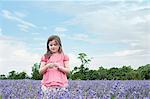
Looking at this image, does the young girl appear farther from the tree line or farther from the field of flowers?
the tree line

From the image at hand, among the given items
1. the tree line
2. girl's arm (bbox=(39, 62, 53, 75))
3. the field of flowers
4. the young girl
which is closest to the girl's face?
the young girl

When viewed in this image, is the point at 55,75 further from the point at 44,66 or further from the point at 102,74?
the point at 102,74

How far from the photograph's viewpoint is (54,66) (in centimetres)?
471

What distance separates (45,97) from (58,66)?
1.46 meters

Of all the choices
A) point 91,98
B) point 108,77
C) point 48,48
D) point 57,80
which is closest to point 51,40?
point 48,48

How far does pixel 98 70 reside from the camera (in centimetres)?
1647

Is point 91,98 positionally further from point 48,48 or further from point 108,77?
point 108,77

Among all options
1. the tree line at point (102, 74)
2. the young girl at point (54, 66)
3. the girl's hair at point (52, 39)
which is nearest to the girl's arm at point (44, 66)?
the young girl at point (54, 66)

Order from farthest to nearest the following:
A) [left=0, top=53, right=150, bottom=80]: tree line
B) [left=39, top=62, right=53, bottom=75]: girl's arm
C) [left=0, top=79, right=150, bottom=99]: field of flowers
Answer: [left=0, top=53, right=150, bottom=80]: tree line → [left=39, top=62, right=53, bottom=75]: girl's arm → [left=0, top=79, right=150, bottom=99]: field of flowers

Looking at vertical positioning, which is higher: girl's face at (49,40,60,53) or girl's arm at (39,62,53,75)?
girl's face at (49,40,60,53)

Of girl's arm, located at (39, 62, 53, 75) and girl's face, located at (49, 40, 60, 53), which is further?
girl's face, located at (49, 40, 60, 53)

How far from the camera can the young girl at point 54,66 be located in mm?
4750

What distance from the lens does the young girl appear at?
4.75m

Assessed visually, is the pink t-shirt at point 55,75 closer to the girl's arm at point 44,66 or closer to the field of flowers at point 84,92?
the girl's arm at point 44,66
